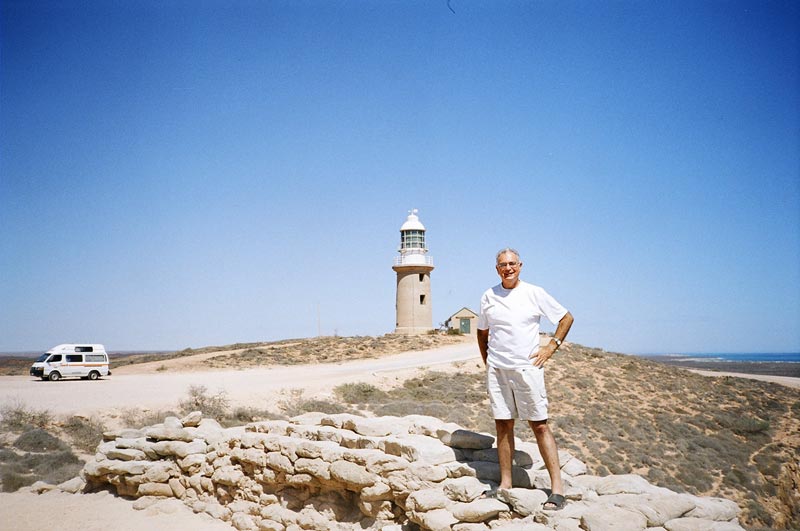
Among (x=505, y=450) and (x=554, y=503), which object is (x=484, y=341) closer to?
(x=505, y=450)

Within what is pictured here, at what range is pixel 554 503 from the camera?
5367 mm

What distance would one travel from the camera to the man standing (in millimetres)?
5484

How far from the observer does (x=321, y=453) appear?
23.5 feet

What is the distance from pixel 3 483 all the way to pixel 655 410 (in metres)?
21.6

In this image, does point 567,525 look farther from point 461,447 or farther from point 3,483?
point 3,483

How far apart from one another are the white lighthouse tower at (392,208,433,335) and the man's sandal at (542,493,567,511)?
34018mm

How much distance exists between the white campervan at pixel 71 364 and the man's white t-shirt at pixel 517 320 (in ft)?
73.6

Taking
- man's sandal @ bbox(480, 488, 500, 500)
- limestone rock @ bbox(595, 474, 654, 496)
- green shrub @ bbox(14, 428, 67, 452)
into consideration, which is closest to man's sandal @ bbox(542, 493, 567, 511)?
man's sandal @ bbox(480, 488, 500, 500)

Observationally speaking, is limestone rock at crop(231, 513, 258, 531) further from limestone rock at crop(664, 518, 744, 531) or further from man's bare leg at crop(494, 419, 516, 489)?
limestone rock at crop(664, 518, 744, 531)

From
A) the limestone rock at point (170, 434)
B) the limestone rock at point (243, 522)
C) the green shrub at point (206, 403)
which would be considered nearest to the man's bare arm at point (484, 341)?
the limestone rock at point (243, 522)

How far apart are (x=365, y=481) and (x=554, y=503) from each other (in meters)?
2.28

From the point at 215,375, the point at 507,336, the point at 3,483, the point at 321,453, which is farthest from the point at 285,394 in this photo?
the point at 507,336

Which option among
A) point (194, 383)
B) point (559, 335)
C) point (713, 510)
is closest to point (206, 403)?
point (194, 383)

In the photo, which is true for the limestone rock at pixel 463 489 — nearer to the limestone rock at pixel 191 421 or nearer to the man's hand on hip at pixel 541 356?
the man's hand on hip at pixel 541 356
